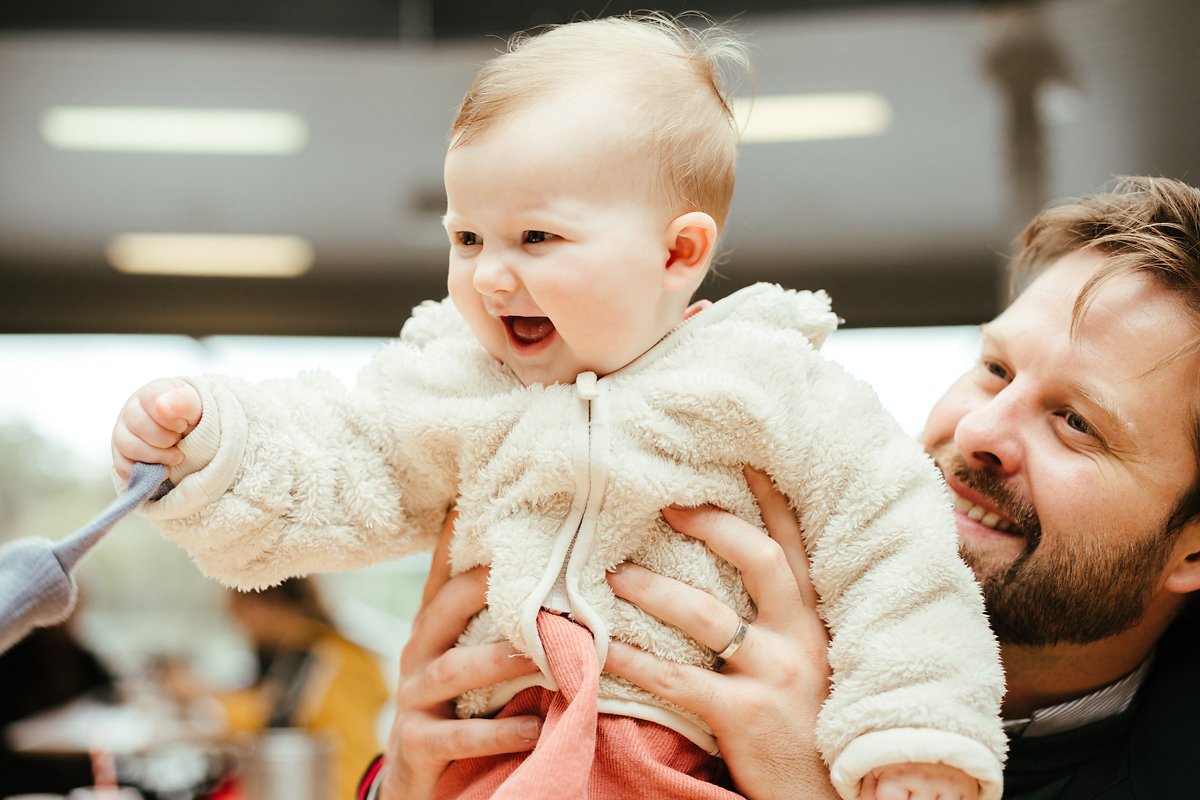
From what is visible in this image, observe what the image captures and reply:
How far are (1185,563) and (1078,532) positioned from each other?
207 millimetres

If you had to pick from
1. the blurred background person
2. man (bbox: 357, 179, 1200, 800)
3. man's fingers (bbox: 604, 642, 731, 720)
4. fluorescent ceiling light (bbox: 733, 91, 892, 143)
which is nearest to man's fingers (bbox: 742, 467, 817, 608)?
man (bbox: 357, 179, 1200, 800)

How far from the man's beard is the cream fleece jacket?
0.25m

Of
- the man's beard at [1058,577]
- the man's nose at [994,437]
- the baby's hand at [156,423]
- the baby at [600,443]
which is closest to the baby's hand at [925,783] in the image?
the baby at [600,443]

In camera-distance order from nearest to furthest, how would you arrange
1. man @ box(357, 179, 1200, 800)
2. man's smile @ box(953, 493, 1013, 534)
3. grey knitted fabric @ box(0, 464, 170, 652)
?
1. grey knitted fabric @ box(0, 464, 170, 652)
2. man @ box(357, 179, 1200, 800)
3. man's smile @ box(953, 493, 1013, 534)

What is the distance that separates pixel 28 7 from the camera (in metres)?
4.74

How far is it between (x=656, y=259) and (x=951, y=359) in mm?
5688

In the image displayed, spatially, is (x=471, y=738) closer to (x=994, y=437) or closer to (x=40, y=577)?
(x=40, y=577)

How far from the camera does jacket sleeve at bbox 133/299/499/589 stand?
3.23ft

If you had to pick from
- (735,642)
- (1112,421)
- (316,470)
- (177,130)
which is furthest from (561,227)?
(177,130)

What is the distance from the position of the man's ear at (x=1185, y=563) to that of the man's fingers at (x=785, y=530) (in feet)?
1.85

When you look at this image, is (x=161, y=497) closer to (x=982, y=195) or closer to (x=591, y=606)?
(x=591, y=606)

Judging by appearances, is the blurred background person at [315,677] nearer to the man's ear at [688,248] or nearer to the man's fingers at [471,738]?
the man's fingers at [471,738]

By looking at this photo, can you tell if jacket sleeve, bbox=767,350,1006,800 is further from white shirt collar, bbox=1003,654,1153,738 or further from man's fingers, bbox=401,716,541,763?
white shirt collar, bbox=1003,654,1153,738

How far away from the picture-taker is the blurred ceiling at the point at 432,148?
4.71 metres
